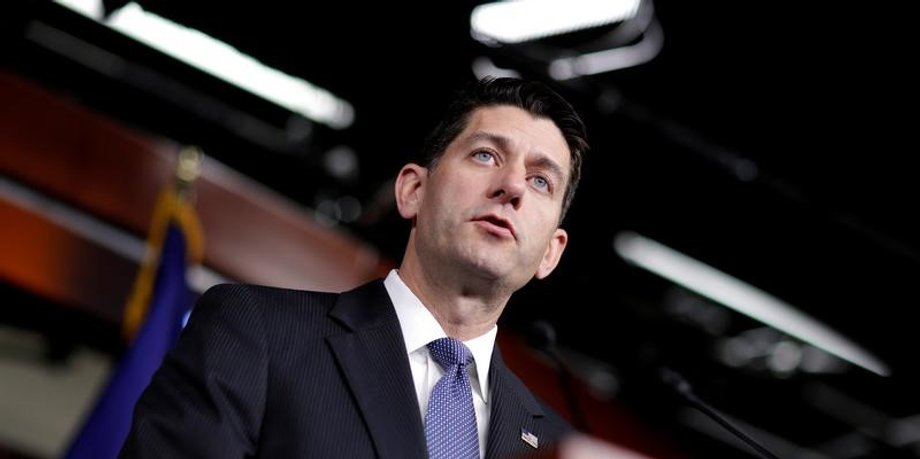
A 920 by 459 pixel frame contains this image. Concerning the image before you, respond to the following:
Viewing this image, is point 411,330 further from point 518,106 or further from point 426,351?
point 518,106

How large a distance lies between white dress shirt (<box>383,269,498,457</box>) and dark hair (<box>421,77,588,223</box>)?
25cm

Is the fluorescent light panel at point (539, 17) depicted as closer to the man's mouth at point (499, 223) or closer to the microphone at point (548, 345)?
the microphone at point (548, 345)

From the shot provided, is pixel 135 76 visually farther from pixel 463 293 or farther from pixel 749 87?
pixel 463 293

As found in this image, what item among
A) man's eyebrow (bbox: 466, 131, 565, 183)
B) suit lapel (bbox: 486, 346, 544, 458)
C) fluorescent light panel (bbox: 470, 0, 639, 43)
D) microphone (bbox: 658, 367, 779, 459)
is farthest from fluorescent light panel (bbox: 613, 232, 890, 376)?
suit lapel (bbox: 486, 346, 544, 458)

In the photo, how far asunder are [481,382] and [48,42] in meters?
4.22

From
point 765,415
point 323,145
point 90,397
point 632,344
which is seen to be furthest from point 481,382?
point 765,415

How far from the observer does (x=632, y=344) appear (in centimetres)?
703

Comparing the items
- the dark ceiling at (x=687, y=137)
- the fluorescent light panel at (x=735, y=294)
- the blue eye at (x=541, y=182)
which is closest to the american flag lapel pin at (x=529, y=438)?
the blue eye at (x=541, y=182)

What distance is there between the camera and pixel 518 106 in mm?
1803

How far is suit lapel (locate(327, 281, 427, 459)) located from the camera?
1.37m

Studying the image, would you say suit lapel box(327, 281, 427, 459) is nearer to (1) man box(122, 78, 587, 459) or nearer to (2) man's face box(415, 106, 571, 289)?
(1) man box(122, 78, 587, 459)

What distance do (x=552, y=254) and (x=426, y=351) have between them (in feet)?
1.13

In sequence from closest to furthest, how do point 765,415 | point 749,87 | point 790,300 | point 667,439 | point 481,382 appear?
1. point 481,382
2. point 749,87
3. point 790,300
4. point 667,439
5. point 765,415

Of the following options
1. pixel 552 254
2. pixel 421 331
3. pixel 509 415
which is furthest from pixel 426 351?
pixel 552 254
